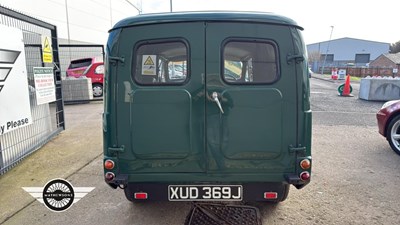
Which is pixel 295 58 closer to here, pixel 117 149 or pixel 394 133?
pixel 117 149

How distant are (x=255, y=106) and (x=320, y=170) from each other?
2.70 metres

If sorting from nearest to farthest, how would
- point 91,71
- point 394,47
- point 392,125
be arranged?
1. point 392,125
2. point 91,71
3. point 394,47

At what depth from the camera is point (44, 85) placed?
18.9 feet

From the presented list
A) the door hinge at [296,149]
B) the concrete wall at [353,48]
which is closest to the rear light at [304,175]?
the door hinge at [296,149]

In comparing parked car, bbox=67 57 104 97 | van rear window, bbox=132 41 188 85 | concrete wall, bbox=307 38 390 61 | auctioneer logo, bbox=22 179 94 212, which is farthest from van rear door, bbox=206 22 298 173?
concrete wall, bbox=307 38 390 61

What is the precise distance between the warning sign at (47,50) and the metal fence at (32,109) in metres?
0.08

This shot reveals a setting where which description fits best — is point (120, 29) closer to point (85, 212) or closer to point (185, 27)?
point (185, 27)

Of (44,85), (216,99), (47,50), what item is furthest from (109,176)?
(47,50)

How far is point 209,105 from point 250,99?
1.23 ft

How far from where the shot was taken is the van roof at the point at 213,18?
2511mm

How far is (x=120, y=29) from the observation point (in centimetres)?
258

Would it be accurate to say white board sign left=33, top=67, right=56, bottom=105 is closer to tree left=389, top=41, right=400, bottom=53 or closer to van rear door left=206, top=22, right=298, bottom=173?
van rear door left=206, top=22, right=298, bottom=173

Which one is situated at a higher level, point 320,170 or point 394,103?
point 394,103

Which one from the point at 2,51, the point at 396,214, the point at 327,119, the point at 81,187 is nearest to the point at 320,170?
the point at 396,214
